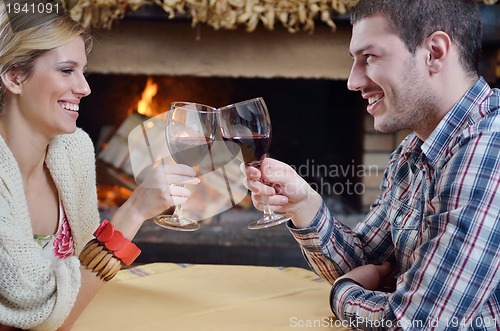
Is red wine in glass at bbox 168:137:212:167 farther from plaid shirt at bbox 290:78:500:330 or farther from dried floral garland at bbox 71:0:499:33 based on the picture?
dried floral garland at bbox 71:0:499:33

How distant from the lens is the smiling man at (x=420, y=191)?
1.08 m

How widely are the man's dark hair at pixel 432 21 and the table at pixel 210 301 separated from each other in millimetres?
538

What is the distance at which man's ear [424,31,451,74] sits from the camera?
124cm

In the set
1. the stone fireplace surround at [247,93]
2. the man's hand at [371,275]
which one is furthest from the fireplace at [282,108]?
the man's hand at [371,275]

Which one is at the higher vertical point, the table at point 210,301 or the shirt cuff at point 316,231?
the shirt cuff at point 316,231

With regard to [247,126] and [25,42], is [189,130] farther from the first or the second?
[25,42]

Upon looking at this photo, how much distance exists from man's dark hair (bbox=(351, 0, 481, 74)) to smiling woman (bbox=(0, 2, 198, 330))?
0.48 metres

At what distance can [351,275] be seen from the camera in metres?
1.35

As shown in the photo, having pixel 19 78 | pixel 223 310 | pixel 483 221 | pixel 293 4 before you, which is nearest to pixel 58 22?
pixel 19 78

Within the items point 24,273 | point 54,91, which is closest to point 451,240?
point 24,273

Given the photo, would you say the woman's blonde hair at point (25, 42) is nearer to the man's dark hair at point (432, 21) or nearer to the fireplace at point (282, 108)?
the man's dark hair at point (432, 21)

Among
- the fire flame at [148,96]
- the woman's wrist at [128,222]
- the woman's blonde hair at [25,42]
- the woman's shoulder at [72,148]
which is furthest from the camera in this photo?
the fire flame at [148,96]

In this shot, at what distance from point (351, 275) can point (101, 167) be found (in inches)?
82.2

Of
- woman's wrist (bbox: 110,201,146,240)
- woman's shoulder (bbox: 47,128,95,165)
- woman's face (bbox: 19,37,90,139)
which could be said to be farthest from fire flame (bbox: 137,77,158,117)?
woman's wrist (bbox: 110,201,146,240)
